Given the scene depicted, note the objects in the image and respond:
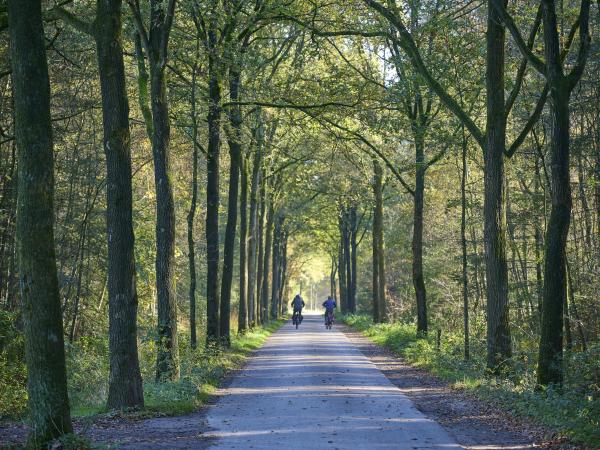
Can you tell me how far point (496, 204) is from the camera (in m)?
15.5

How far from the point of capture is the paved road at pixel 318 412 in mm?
9188

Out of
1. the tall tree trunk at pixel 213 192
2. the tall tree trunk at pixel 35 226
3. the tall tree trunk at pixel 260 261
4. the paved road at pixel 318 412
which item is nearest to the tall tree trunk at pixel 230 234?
the tall tree trunk at pixel 213 192

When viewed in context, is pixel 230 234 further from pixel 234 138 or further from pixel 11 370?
pixel 11 370

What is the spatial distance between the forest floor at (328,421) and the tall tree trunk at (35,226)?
39.8 inches

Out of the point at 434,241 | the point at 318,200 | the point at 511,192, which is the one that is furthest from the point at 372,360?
the point at 318,200

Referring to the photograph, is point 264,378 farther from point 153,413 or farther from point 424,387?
point 153,413

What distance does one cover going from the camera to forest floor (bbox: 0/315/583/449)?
30.1 feet

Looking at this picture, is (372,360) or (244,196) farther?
(244,196)

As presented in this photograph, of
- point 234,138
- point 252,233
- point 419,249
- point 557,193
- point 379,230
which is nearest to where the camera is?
point 557,193

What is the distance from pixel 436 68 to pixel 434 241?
26.3 meters

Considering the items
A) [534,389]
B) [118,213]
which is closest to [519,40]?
[534,389]

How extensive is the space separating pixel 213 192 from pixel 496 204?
8.65 metres

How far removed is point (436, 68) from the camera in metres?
17.9

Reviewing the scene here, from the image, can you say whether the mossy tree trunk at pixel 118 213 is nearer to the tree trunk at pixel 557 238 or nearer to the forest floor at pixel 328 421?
the forest floor at pixel 328 421
